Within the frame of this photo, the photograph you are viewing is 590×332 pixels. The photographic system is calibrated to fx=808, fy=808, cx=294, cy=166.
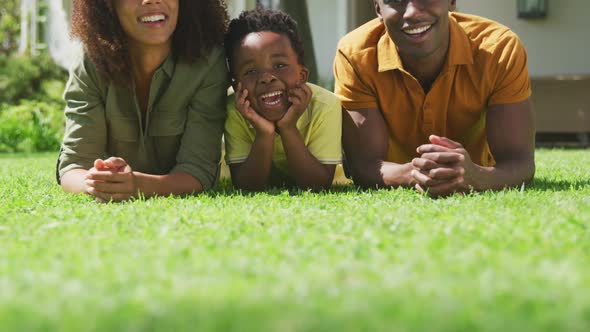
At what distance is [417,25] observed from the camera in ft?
15.6

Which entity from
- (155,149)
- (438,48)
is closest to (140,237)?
(155,149)

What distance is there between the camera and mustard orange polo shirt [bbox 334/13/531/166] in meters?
4.85

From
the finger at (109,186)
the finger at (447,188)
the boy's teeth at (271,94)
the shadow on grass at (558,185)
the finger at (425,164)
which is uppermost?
the boy's teeth at (271,94)

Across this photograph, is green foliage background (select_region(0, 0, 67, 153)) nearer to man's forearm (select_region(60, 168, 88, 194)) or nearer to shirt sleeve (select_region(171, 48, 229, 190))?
man's forearm (select_region(60, 168, 88, 194))

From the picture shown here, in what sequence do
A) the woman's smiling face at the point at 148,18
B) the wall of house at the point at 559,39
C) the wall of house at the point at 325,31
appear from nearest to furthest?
the woman's smiling face at the point at 148,18
the wall of house at the point at 559,39
the wall of house at the point at 325,31

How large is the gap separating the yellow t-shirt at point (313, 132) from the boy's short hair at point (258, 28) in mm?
279

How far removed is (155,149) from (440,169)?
185 cm

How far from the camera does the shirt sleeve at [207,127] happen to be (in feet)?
16.0

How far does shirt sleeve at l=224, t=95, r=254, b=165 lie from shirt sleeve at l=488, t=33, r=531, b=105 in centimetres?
151

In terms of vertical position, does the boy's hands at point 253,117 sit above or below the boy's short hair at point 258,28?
below

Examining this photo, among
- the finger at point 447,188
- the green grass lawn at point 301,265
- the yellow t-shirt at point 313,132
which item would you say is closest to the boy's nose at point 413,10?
the yellow t-shirt at point 313,132

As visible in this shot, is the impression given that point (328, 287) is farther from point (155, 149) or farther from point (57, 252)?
point (155, 149)

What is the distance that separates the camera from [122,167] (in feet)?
14.5

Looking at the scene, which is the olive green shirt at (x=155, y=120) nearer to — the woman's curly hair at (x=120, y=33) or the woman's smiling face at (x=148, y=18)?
the woman's curly hair at (x=120, y=33)
